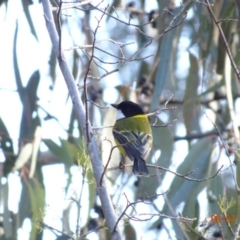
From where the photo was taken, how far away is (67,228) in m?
4.01

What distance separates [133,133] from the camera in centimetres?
385

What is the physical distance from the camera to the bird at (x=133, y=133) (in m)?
3.38

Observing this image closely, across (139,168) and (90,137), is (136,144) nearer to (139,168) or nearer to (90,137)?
(139,168)

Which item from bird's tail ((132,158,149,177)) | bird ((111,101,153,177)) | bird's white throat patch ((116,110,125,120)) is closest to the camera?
bird's tail ((132,158,149,177))

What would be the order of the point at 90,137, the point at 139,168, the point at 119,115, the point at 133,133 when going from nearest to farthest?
the point at 90,137 → the point at 139,168 → the point at 133,133 → the point at 119,115

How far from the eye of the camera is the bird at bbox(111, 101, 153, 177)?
11.1ft

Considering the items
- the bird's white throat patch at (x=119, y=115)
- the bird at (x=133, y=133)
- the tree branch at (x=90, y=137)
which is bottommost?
the tree branch at (x=90, y=137)

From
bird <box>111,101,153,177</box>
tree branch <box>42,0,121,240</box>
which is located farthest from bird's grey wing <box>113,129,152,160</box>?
tree branch <box>42,0,121,240</box>

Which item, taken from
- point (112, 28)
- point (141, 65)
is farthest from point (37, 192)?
point (112, 28)

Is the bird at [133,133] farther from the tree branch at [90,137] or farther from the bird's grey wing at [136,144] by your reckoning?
the tree branch at [90,137]

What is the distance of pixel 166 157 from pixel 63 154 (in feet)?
2.00

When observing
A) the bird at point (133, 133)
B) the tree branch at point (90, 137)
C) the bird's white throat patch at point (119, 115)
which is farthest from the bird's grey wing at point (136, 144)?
the tree branch at point (90, 137)

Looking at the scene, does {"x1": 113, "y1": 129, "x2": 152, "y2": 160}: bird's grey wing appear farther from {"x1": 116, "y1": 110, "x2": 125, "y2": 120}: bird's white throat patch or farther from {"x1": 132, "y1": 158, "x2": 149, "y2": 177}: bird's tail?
{"x1": 116, "y1": 110, "x2": 125, "y2": 120}: bird's white throat patch

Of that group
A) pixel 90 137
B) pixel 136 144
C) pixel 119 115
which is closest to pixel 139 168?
pixel 136 144
